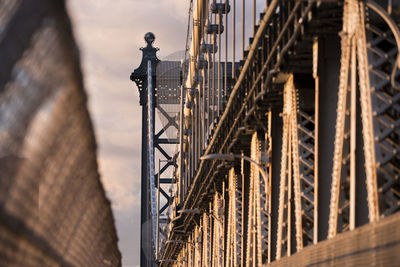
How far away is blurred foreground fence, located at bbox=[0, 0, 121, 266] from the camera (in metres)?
3.48

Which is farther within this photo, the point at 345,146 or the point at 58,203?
the point at 345,146

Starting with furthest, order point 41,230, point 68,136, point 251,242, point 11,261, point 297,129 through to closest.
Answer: point 251,242 → point 297,129 → point 68,136 → point 41,230 → point 11,261

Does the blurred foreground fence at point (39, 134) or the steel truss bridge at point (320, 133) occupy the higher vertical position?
the steel truss bridge at point (320, 133)

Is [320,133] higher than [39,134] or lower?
higher

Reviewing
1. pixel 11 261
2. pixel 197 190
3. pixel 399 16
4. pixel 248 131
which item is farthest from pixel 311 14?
pixel 197 190

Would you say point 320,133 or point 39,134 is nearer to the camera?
Answer: point 39,134

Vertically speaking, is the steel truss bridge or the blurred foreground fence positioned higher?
the steel truss bridge

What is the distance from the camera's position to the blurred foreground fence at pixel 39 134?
3482 mm

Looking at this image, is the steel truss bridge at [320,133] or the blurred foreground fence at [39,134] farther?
the steel truss bridge at [320,133]

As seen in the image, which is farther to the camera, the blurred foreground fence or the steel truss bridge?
the steel truss bridge

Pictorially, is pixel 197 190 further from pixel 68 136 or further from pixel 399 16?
pixel 68 136

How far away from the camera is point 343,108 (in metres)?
15.8

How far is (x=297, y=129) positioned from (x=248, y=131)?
10.4 metres

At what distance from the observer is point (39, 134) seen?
4211 mm
